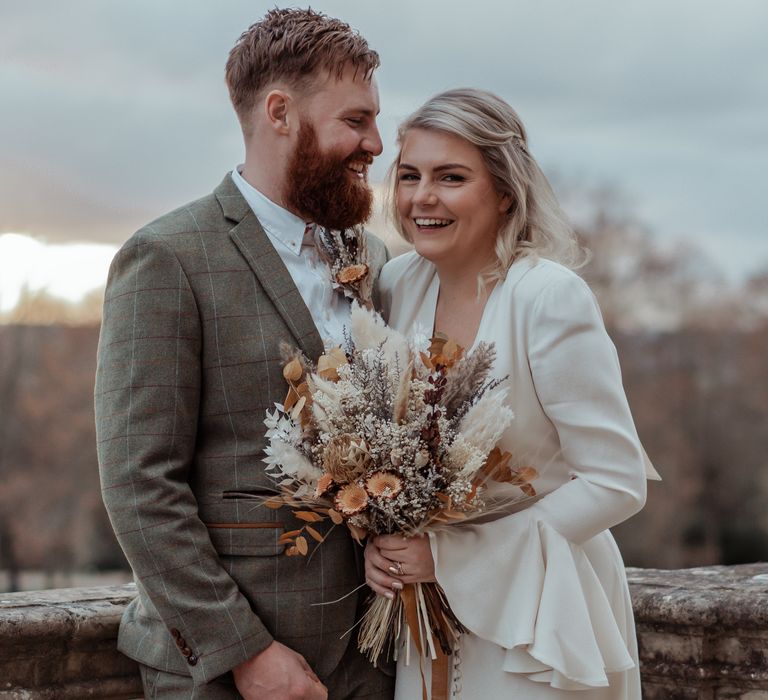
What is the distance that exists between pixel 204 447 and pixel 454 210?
101 cm

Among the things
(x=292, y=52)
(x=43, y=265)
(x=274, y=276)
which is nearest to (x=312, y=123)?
(x=292, y=52)

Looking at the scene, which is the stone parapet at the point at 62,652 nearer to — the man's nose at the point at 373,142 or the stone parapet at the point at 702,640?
the man's nose at the point at 373,142

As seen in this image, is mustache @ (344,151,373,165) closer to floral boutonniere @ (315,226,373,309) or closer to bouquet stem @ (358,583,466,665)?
floral boutonniere @ (315,226,373,309)

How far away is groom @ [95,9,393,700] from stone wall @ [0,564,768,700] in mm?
190

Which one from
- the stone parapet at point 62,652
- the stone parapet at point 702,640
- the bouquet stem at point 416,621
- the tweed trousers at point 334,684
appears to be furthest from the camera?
the stone parapet at point 702,640

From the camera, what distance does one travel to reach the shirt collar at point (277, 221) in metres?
3.42

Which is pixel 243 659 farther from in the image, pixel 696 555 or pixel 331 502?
A: pixel 696 555

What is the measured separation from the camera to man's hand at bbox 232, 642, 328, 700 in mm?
3012

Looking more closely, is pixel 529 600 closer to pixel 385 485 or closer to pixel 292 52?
pixel 385 485

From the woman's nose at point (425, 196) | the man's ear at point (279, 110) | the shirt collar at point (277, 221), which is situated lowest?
the shirt collar at point (277, 221)

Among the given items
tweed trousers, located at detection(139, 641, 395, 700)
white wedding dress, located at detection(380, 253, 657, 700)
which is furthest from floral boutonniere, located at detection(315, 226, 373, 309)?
tweed trousers, located at detection(139, 641, 395, 700)

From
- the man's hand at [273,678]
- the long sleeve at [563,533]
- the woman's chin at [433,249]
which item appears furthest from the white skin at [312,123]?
the man's hand at [273,678]

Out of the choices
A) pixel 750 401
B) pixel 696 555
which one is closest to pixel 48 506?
pixel 696 555

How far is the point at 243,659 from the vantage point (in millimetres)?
2988
